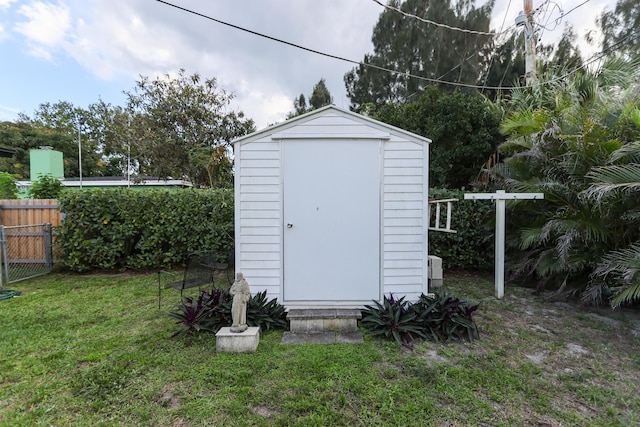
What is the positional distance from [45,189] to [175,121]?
647 centimetres

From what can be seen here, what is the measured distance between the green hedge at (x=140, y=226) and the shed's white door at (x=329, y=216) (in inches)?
101

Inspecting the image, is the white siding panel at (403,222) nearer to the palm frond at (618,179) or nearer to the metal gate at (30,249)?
the palm frond at (618,179)

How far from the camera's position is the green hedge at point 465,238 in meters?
5.52

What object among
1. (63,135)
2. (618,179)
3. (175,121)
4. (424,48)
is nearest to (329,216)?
(618,179)

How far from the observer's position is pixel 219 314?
10.3 ft

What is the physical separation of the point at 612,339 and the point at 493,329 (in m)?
1.13

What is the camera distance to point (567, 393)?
214 centimetres

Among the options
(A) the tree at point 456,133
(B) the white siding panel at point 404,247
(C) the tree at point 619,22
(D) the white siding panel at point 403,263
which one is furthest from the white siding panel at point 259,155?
(C) the tree at point 619,22

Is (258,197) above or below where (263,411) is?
above

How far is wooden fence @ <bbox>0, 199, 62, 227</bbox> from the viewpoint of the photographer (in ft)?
18.9

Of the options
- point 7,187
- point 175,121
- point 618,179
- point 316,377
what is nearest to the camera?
point 316,377

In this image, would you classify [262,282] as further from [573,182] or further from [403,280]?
[573,182]

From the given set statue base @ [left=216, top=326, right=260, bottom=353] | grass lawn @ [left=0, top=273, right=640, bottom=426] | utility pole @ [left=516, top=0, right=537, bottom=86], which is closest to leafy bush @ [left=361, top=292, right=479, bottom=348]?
grass lawn @ [left=0, top=273, right=640, bottom=426]

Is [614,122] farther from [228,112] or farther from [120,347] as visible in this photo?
[228,112]
